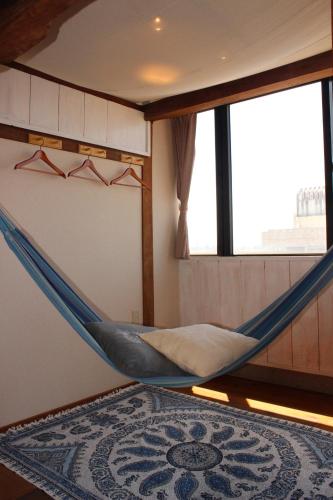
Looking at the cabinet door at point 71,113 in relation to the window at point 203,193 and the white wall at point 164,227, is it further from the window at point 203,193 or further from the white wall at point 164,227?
the window at point 203,193

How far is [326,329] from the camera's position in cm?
267

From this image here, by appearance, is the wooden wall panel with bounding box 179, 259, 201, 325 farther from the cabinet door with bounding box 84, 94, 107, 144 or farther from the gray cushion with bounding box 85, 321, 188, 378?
the gray cushion with bounding box 85, 321, 188, 378

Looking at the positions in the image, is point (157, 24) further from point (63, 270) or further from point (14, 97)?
point (63, 270)

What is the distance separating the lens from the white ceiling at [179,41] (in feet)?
5.19

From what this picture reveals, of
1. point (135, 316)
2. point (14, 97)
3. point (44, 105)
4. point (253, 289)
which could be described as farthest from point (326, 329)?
point (14, 97)

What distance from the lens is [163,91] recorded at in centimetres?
248

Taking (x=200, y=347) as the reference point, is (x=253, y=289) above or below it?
above

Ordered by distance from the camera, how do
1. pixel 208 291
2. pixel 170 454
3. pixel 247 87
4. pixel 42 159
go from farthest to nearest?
pixel 208 291 < pixel 247 87 < pixel 42 159 < pixel 170 454

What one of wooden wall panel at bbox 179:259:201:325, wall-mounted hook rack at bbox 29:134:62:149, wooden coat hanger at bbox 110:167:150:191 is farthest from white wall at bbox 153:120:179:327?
wall-mounted hook rack at bbox 29:134:62:149

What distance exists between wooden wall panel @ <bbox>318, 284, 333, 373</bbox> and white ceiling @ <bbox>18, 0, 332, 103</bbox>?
57.3 inches

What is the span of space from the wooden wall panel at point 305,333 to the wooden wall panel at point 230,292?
0.43m

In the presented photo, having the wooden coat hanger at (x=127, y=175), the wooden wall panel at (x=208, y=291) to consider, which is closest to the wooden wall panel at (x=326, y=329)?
the wooden wall panel at (x=208, y=291)

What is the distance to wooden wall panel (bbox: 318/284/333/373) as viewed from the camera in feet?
8.70

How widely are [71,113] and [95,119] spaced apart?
193 millimetres
